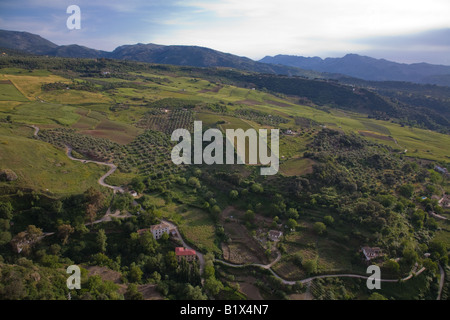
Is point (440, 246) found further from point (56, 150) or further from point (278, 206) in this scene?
point (56, 150)

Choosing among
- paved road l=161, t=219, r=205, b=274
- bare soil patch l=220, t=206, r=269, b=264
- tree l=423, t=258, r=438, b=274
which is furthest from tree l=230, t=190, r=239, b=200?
tree l=423, t=258, r=438, b=274

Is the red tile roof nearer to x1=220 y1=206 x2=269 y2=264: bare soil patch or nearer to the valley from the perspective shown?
the valley

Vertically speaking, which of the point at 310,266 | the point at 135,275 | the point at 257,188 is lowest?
the point at 135,275

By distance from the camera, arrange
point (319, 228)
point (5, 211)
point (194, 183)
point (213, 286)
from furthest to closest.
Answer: point (194, 183) → point (319, 228) → point (5, 211) → point (213, 286)

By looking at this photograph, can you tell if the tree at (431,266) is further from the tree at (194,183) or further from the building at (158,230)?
the tree at (194,183)

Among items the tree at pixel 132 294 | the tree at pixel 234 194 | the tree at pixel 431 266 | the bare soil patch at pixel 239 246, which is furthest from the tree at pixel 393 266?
the tree at pixel 132 294

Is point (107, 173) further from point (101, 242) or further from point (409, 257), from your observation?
point (409, 257)

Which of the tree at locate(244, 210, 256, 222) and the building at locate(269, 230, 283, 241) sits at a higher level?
the tree at locate(244, 210, 256, 222)

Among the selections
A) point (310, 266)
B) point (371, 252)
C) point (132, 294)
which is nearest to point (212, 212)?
point (310, 266)

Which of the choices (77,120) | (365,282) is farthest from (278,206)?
(77,120)

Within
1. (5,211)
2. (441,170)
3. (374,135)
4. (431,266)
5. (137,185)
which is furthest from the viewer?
(374,135)
